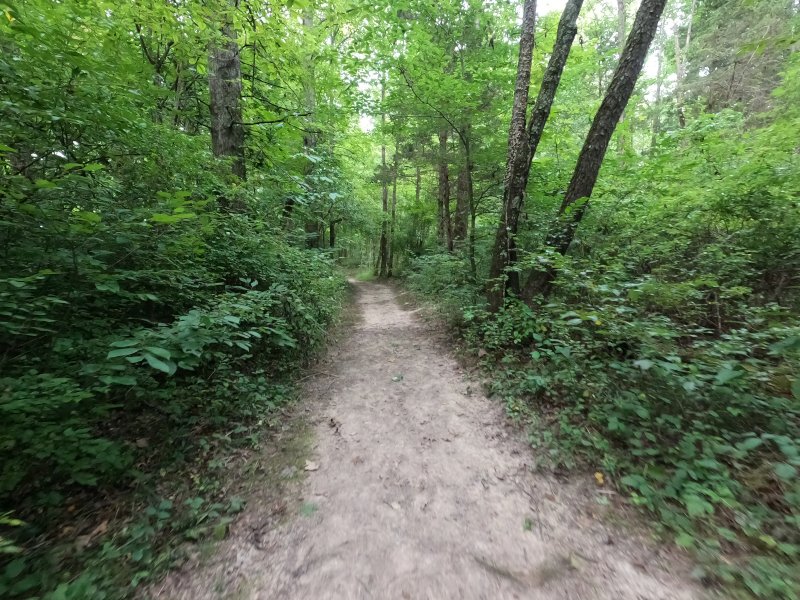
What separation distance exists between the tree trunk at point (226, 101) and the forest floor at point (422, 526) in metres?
4.80

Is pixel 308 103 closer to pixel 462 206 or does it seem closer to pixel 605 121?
pixel 462 206

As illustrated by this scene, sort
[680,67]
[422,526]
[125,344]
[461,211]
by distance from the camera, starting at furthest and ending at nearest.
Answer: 1. [680,67]
2. [461,211]
3. [422,526]
4. [125,344]

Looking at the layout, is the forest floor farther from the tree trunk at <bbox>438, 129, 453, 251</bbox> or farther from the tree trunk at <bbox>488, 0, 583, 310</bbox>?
the tree trunk at <bbox>438, 129, 453, 251</bbox>

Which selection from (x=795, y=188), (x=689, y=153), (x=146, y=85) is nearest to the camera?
(x=146, y=85)

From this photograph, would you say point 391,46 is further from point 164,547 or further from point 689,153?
point 164,547

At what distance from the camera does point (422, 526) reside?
2.71 m

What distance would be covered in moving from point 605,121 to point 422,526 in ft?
21.3

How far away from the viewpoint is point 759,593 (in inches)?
74.8

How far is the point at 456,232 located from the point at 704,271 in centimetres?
836

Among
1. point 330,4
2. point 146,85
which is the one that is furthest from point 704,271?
point 146,85

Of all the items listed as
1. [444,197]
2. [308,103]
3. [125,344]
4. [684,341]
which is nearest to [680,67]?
[444,197]

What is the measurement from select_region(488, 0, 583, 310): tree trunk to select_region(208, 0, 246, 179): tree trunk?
4.90 m

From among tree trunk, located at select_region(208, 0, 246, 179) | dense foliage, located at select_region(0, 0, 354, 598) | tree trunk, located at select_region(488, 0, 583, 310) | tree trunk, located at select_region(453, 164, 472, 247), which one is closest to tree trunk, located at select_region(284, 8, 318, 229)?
tree trunk, located at select_region(208, 0, 246, 179)

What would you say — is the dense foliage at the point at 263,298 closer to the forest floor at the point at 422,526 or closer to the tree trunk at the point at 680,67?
the forest floor at the point at 422,526
